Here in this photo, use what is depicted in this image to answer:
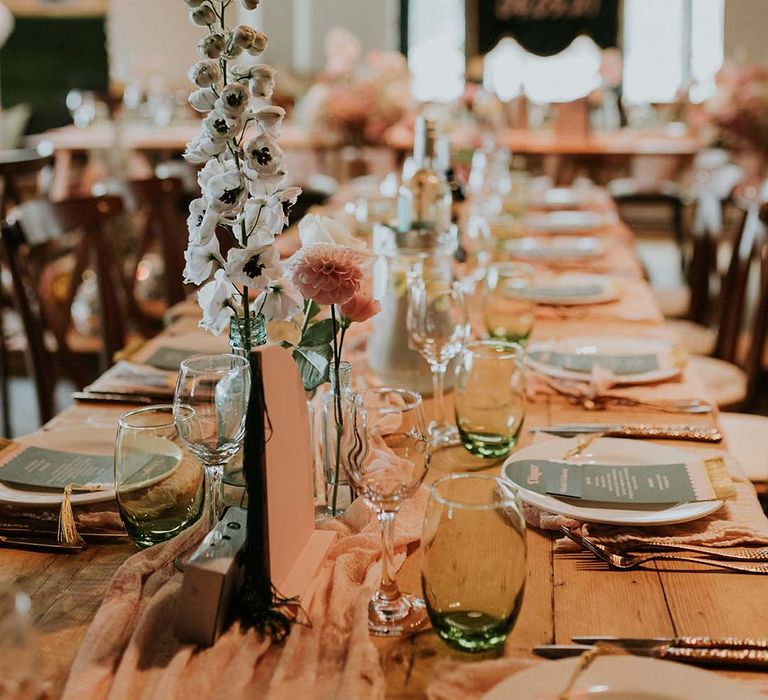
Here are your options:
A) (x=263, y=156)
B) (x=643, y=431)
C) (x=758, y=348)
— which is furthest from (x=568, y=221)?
(x=263, y=156)

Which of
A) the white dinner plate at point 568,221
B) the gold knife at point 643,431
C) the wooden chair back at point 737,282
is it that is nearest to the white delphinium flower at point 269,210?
the gold knife at point 643,431

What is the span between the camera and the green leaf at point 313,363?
1107 mm

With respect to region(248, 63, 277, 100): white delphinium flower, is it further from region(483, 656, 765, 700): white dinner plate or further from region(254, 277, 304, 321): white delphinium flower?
region(483, 656, 765, 700): white dinner plate

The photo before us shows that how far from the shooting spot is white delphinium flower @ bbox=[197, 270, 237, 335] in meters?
1.08

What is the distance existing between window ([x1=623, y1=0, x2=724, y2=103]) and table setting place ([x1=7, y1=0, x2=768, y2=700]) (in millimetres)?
8293

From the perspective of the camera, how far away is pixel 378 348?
158 cm

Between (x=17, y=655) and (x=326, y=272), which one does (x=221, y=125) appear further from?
(x=17, y=655)

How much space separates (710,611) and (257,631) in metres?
0.42

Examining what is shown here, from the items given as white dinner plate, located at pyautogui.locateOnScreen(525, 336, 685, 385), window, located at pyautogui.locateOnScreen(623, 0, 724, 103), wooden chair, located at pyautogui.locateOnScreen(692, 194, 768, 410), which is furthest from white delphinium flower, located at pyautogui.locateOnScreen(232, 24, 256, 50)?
window, located at pyautogui.locateOnScreen(623, 0, 724, 103)

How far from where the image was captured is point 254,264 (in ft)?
3.40

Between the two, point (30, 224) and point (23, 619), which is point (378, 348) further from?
point (30, 224)

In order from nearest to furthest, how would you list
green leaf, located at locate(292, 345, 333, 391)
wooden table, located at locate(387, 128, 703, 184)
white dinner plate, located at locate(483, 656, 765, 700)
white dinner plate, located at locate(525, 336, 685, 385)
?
white dinner plate, located at locate(483, 656, 765, 700) < green leaf, located at locate(292, 345, 333, 391) < white dinner plate, located at locate(525, 336, 685, 385) < wooden table, located at locate(387, 128, 703, 184)

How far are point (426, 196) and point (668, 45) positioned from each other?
7.50 meters

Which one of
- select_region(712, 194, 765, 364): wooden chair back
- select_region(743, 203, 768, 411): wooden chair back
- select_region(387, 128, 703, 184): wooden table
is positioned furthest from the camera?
select_region(387, 128, 703, 184): wooden table
